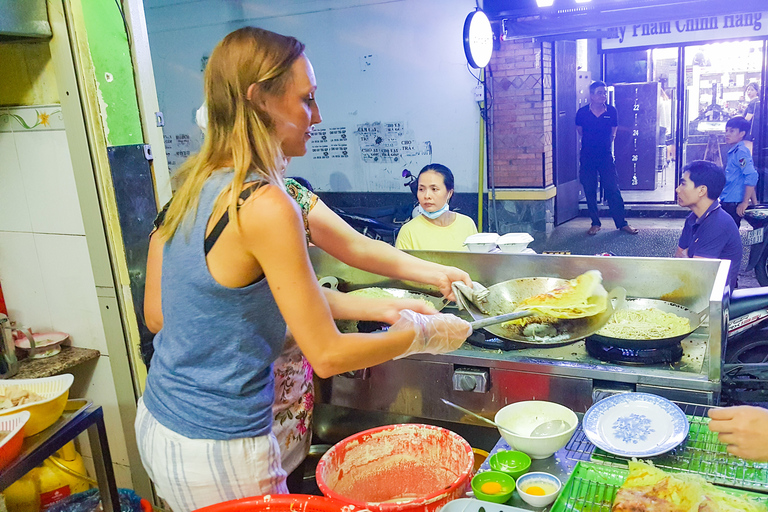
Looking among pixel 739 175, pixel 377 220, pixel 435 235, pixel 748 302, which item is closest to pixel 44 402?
pixel 435 235

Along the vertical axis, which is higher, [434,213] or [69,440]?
[434,213]

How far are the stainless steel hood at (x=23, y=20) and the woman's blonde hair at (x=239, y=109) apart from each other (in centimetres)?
132

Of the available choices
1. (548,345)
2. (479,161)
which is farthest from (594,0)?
(548,345)

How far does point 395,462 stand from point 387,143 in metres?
6.71

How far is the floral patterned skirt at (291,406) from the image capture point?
2.02 meters

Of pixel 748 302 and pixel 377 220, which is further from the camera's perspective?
pixel 377 220

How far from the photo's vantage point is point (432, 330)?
1.79m

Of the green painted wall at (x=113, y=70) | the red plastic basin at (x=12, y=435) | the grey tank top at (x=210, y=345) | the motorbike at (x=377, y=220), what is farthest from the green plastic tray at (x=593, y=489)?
the motorbike at (x=377, y=220)

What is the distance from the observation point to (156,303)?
183cm

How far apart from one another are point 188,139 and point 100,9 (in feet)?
24.2

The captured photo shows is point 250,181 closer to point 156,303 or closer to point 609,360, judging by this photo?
point 156,303

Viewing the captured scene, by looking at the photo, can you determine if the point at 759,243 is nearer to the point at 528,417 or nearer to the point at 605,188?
the point at 605,188

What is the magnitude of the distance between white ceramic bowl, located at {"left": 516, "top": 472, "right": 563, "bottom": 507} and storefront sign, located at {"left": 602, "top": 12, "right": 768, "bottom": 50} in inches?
295

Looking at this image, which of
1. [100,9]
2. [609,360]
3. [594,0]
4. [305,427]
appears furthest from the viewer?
[594,0]
